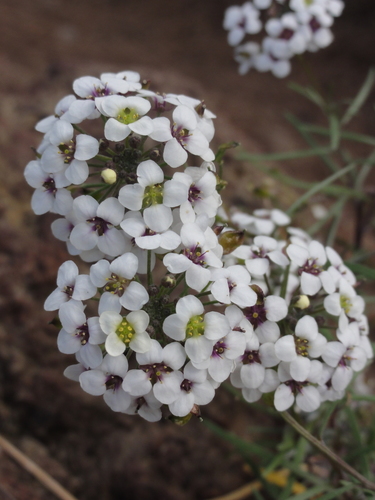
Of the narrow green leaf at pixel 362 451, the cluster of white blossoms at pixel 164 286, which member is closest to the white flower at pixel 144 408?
the cluster of white blossoms at pixel 164 286

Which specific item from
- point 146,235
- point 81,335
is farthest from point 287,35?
point 81,335

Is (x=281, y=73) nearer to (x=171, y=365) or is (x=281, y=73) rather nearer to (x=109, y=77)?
(x=109, y=77)

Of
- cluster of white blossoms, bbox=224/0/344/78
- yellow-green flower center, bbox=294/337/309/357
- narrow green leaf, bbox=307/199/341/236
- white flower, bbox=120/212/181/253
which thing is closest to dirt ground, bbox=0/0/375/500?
narrow green leaf, bbox=307/199/341/236

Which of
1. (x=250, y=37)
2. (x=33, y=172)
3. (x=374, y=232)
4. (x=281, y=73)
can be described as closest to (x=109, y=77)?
(x=33, y=172)

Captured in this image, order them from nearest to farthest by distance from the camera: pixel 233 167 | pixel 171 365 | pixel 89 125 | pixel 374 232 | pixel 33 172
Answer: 1. pixel 171 365
2. pixel 33 172
3. pixel 89 125
4. pixel 233 167
5. pixel 374 232

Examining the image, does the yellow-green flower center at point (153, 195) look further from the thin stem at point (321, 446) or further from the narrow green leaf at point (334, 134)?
the narrow green leaf at point (334, 134)

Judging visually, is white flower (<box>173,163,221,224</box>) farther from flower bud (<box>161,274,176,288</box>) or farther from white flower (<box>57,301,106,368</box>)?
white flower (<box>57,301,106,368</box>)

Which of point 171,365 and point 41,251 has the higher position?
point 41,251
